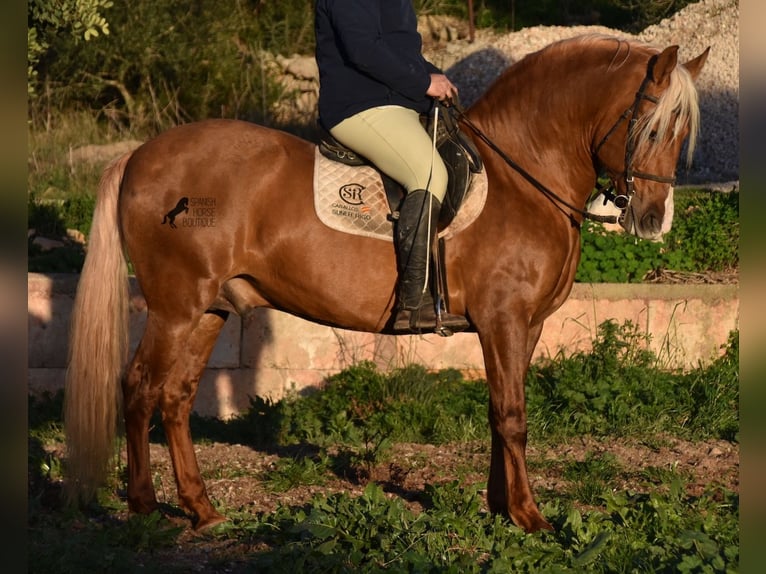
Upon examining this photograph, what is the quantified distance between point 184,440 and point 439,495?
1.41m

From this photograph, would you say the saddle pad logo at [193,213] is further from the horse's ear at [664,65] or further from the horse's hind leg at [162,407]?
the horse's ear at [664,65]

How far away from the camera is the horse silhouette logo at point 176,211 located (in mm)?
5152

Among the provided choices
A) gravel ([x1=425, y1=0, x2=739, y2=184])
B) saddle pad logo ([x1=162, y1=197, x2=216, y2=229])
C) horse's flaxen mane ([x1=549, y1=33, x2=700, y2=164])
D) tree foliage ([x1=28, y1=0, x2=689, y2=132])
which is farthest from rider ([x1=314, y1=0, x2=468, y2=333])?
tree foliage ([x1=28, y1=0, x2=689, y2=132])

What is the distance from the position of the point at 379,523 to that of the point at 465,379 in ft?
10.7

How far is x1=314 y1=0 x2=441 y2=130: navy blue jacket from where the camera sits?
4.98m

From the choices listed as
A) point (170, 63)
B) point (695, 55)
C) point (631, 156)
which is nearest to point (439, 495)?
point (631, 156)

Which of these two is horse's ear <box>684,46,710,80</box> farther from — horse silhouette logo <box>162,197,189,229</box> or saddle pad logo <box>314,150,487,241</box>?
horse silhouette logo <box>162,197,189,229</box>

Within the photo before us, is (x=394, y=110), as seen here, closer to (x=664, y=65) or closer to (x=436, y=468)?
(x=664, y=65)

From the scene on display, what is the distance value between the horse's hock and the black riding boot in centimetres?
257

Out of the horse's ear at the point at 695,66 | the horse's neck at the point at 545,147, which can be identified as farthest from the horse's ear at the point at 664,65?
the horse's neck at the point at 545,147

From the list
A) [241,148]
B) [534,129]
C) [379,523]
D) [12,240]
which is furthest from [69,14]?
[12,240]

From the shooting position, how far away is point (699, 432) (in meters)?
6.93

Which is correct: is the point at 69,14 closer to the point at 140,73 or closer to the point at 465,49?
the point at 140,73

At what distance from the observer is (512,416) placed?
5.00 meters
